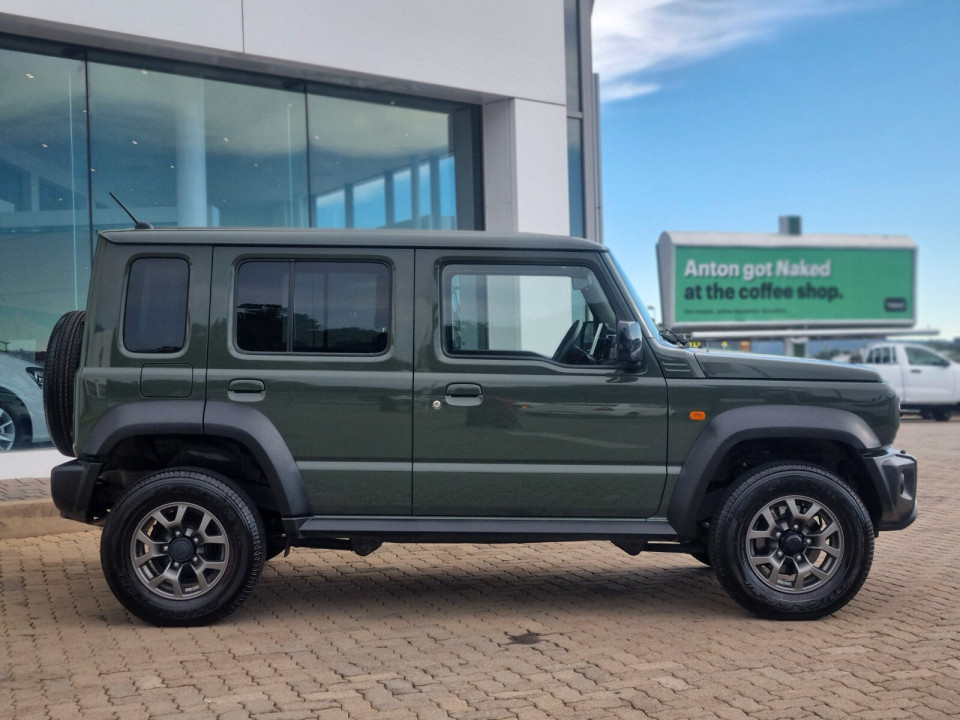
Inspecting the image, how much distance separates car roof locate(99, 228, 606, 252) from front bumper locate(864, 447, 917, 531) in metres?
1.90

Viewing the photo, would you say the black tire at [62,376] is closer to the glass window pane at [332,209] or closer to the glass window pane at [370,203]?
the glass window pane at [332,209]

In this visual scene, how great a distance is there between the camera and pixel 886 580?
6.70 meters

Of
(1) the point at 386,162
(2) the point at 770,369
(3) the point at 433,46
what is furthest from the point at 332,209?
(2) the point at 770,369

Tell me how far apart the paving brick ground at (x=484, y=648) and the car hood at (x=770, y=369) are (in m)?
1.31

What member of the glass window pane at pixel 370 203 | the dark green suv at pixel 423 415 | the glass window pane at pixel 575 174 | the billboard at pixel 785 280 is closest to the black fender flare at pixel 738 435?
the dark green suv at pixel 423 415

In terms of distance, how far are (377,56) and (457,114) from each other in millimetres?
1904

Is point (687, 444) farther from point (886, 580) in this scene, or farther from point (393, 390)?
point (886, 580)

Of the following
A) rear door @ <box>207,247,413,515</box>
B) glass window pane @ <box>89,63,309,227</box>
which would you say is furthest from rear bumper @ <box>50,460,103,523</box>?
glass window pane @ <box>89,63,309,227</box>

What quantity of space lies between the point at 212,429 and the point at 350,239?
4.08 feet

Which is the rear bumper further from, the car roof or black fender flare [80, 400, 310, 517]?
the car roof

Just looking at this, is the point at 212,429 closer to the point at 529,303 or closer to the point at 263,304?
the point at 263,304

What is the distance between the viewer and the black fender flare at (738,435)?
5.53m

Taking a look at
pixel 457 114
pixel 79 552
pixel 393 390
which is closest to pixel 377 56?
pixel 457 114

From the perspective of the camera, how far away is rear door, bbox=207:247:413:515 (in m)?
5.53
